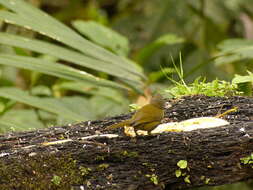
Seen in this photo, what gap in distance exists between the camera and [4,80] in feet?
17.8

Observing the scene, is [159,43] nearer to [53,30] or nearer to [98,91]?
[98,91]

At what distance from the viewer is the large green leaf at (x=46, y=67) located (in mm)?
3119

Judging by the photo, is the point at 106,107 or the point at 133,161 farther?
the point at 106,107

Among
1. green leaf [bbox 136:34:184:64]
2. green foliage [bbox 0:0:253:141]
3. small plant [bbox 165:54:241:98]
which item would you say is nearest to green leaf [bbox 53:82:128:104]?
green foliage [bbox 0:0:253:141]

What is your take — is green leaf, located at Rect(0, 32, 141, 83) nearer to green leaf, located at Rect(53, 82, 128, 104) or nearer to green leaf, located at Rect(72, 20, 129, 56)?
green leaf, located at Rect(53, 82, 128, 104)

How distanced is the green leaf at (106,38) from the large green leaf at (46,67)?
6.36 ft

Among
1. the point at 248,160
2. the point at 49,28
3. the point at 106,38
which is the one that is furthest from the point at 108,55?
the point at 106,38

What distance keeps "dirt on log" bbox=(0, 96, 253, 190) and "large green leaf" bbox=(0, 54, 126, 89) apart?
71cm

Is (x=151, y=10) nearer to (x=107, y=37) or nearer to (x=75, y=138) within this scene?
(x=107, y=37)

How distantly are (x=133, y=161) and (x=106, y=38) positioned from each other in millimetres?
3154

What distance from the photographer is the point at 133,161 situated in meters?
2.38

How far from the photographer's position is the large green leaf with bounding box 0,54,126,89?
10.2 ft

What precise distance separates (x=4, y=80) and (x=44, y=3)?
2.84m

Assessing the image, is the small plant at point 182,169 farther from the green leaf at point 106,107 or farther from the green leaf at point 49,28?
the green leaf at point 106,107
